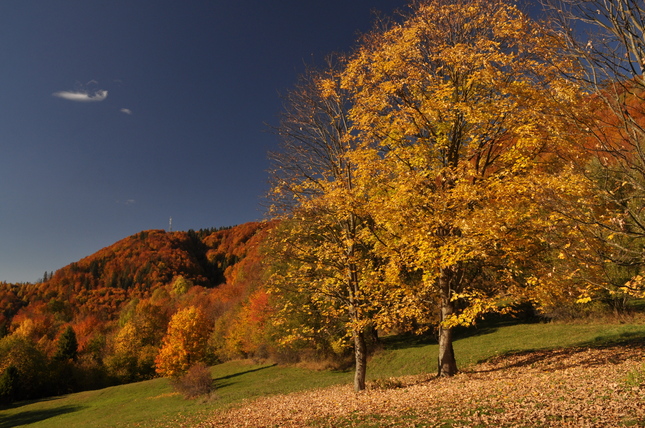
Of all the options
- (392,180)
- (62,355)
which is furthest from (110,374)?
(392,180)

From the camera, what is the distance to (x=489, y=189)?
37.2 ft

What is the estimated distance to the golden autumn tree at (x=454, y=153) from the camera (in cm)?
1048

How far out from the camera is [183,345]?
140 ft

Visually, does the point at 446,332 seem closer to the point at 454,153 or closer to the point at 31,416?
the point at 454,153

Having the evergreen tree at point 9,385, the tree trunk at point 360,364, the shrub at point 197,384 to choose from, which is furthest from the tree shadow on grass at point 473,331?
the evergreen tree at point 9,385

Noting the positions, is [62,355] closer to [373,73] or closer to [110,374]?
[110,374]

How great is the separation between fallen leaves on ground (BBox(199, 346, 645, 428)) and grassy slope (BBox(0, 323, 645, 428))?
4460mm

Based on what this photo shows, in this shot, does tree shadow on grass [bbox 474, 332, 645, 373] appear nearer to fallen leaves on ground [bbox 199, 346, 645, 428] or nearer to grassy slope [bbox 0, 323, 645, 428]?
fallen leaves on ground [bbox 199, 346, 645, 428]

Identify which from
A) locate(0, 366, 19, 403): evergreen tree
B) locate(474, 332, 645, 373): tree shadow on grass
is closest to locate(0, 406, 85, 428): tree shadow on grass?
locate(0, 366, 19, 403): evergreen tree

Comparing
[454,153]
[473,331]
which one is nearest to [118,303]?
[473,331]

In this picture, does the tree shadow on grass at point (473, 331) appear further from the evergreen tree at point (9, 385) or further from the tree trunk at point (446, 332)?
the evergreen tree at point (9, 385)

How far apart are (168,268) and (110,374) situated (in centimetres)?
8990

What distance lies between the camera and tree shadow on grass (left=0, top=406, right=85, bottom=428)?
118ft

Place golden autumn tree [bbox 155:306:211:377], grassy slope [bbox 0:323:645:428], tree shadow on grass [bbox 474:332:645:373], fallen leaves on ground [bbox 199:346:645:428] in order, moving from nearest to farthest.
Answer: fallen leaves on ground [bbox 199:346:645:428], tree shadow on grass [bbox 474:332:645:373], grassy slope [bbox 0:323:645:428], golden autumn tree [bbox 155:306:211:377]
